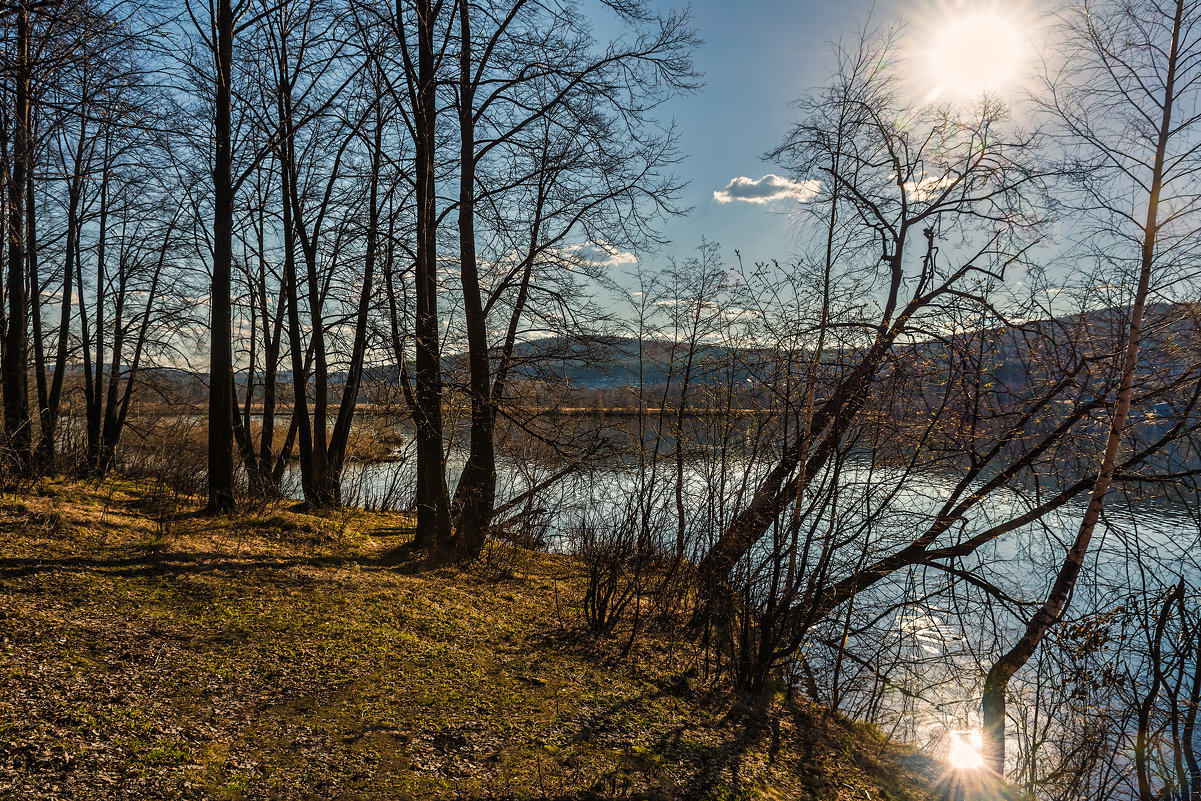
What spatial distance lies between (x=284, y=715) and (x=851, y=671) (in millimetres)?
6860

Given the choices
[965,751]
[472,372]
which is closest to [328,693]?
[472,372]

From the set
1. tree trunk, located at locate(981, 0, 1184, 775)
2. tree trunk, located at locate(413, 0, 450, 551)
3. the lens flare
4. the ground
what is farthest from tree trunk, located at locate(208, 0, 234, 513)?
tree trunk, located at locate(981, 0, 1184, 775)

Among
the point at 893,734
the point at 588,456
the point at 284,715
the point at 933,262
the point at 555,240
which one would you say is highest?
the point at 555,240

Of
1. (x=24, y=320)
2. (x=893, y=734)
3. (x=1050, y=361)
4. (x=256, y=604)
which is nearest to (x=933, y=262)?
(x=1050, y=361)

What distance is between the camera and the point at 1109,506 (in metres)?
7.49

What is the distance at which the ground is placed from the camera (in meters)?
2.75

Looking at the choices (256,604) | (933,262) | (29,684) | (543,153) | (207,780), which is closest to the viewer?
(207,780)

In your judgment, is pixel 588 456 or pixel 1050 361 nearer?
pixel 1050 361

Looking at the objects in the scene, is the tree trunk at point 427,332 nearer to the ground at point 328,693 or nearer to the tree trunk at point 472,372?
the tree trunk at point 472,372

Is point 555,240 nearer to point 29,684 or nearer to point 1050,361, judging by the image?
point 1050,361

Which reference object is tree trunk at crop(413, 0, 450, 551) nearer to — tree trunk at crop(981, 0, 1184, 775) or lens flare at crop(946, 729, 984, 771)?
lens flare at crop(946, 729, 984, 771)

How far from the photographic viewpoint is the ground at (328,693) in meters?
2.75

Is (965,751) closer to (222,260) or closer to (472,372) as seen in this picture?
(472,372)

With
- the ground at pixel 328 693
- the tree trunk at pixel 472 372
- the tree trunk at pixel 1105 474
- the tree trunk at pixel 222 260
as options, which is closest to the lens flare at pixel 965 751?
the tree trunk at pixel 1105 474
